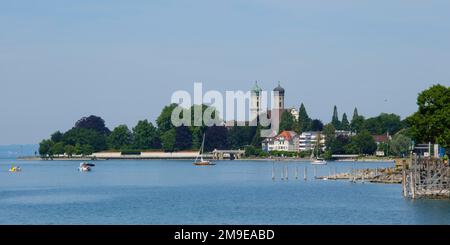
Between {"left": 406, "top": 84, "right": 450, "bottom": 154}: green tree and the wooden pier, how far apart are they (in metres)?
7.10

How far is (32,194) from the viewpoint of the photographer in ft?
264

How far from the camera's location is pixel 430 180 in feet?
202

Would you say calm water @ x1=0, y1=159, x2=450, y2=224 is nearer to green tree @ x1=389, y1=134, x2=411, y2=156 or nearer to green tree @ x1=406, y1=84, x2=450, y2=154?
green tree @ x1=406, y1=84, x2=450, y2=154

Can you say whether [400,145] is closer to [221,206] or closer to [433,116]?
[433,116]

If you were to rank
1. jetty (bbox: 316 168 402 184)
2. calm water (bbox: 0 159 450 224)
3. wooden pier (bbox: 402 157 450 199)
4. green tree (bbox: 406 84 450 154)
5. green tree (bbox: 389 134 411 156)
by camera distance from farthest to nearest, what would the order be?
green tree (bbox: 389 134 411 156) < jetty (bbox: 316 168 402 184) < green tree (bbox: 406 84 450 154) < wooden pier (bbox: 402 157 450 199) < calm water (bbox: 0 159 450 224)

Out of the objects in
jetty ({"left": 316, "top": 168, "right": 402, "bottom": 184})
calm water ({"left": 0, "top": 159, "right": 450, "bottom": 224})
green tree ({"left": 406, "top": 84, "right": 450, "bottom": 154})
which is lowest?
calm water ({"left": 0, "top": 159, "right": 450, "bottom": 224})

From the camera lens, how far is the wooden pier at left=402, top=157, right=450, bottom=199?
61.1m

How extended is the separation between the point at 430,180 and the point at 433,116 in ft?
30.1

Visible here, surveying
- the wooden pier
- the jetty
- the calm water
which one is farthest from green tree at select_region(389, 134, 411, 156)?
the wooden pier

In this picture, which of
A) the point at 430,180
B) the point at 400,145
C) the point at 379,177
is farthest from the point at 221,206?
the point at 400,145
